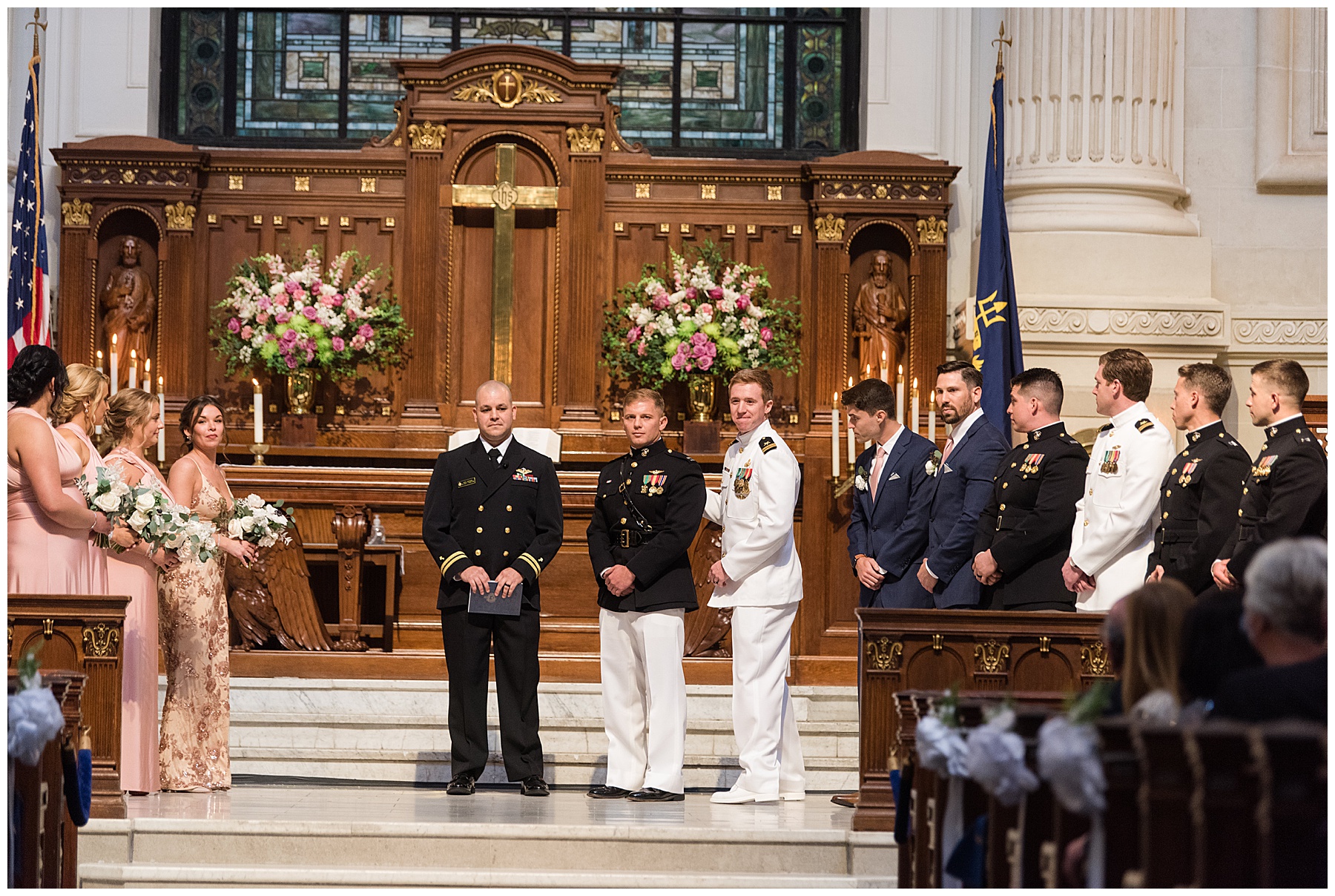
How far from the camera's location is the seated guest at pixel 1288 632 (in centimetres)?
327

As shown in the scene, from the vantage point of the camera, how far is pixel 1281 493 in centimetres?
564

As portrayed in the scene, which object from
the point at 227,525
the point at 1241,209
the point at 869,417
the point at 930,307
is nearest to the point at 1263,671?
the point at 869,417

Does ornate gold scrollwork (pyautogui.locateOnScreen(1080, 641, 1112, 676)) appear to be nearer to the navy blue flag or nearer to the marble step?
the marble step

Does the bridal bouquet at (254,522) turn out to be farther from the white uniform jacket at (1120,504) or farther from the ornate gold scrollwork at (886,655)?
the white uniform jacket at (1120,504)

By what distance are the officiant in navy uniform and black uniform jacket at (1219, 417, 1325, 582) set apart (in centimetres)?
274

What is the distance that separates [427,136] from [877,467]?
487 cm

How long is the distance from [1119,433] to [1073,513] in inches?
14.3

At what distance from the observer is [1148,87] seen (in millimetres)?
9953

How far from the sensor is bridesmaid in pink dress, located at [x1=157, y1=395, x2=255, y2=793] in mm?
6613

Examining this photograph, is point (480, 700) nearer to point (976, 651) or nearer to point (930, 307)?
point (976, 651)

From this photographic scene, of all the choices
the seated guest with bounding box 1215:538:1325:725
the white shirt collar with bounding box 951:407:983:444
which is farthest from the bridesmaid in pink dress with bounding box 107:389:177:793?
the seated guest with bounding box 1215:538:1325:725

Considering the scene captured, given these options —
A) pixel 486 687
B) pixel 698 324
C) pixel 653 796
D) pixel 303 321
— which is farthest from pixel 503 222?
pixel 653 796

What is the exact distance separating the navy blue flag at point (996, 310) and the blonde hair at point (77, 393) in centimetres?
470

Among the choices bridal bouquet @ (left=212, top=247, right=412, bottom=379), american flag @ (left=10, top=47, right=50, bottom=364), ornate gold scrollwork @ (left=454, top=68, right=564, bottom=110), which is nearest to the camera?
american flag @ (left=10, top=47, right=50, bottom=364)
